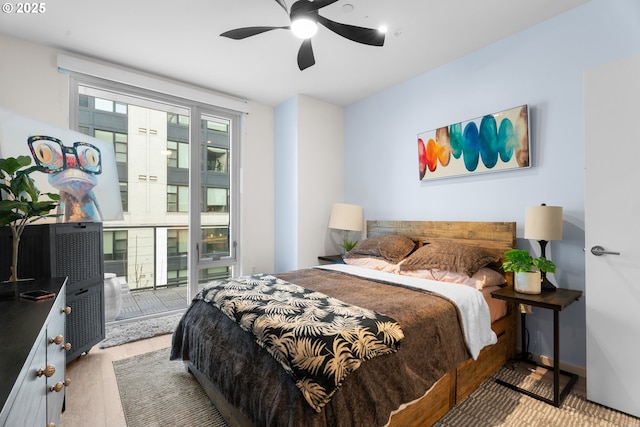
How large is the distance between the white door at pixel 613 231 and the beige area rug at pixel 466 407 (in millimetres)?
188

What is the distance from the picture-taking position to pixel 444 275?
254cm

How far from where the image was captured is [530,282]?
86.7 inches

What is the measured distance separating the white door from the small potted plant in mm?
242

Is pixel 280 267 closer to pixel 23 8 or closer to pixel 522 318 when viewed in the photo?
pixel 522 318

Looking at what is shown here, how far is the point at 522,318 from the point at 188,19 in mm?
3724

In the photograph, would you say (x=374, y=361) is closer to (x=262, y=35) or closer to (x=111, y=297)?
(x=262, y=35)

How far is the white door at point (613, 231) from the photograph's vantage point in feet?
6.10

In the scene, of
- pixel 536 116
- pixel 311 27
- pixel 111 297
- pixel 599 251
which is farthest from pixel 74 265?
pixel 536 116

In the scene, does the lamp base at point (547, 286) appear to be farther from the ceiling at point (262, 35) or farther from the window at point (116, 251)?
the window at point (116, 251)

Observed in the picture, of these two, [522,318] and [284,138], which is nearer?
[522,318]

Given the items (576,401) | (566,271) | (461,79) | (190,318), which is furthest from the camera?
(461,79)

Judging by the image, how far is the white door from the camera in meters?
1.86

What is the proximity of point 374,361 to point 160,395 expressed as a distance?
162cm

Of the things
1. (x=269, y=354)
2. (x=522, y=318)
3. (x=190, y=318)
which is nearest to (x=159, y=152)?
(x=190, y=318)
